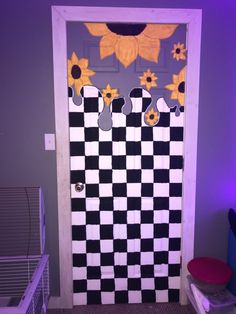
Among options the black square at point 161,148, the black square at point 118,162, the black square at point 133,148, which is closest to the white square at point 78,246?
the black square at point 118,162

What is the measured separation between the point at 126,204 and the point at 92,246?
0.36 meters

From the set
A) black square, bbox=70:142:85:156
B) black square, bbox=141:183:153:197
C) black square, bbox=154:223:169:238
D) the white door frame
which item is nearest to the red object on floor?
the white door frame

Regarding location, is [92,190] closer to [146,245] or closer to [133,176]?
[133,176]

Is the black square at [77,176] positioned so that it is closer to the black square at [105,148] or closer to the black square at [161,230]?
the black square at [105,148]

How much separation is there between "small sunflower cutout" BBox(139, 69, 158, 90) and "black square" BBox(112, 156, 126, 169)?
48cm

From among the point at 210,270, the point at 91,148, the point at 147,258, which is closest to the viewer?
the point at 210,270

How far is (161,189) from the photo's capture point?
5.92 ft

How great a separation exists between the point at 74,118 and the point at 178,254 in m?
1.15

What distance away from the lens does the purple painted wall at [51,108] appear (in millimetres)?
1622

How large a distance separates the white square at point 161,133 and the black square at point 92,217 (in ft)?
2.05

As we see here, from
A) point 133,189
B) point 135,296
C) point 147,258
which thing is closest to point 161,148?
point 133,189

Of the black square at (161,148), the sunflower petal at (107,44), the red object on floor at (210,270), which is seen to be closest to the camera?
the red object on floor at (210,270)

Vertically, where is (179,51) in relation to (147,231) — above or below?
above

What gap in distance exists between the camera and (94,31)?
5.43ft
